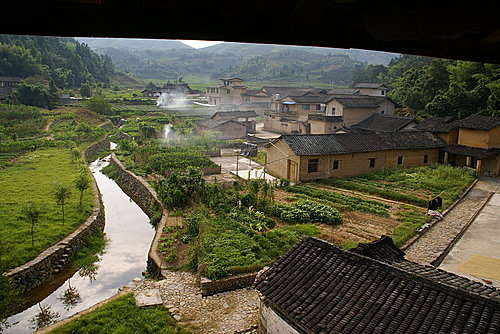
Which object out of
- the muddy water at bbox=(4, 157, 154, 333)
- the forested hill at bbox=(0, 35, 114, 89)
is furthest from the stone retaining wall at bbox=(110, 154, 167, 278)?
the forested hill at bbox=(0, 35, 114, 89)

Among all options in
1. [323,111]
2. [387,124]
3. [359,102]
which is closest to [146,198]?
[387,124]

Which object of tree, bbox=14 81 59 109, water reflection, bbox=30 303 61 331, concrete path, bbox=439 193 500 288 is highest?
tree, bbox=14 81 59 109

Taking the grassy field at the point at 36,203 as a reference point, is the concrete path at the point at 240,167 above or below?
above

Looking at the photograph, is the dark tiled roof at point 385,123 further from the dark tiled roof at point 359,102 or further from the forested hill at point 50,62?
the forested hill at point 50,62

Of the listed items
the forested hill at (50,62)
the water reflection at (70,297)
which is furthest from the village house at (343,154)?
the forested hill at (50,62)

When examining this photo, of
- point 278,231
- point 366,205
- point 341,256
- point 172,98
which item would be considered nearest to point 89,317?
point 341,256

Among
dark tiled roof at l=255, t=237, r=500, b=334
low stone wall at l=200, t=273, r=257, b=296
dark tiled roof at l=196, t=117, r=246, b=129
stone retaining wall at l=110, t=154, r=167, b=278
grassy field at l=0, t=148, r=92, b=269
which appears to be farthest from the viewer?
dark tiled roof at l=196, t=117, r=246, b=129

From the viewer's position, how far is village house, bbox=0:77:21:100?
46338mm

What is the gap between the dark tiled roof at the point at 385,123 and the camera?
30292 millimetres

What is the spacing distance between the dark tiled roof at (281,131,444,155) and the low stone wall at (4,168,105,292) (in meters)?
11.6

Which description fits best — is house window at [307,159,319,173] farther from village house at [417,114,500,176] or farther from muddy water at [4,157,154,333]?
village house at [417,114,500,176]

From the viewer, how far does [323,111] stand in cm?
4531

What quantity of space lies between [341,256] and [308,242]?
898 mm

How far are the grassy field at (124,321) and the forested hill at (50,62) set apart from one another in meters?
49.6
